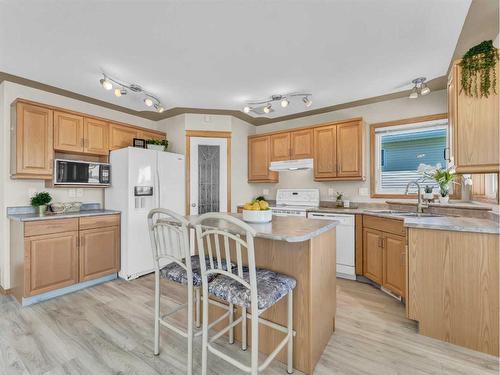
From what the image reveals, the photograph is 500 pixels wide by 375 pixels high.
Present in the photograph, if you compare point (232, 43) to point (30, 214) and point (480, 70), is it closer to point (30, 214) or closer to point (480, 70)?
point (480, 70)

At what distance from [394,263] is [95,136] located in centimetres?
418

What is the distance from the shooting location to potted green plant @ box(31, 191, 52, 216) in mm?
2836

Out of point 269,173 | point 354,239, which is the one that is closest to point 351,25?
point 354,239

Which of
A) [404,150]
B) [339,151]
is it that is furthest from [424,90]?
[339,151]

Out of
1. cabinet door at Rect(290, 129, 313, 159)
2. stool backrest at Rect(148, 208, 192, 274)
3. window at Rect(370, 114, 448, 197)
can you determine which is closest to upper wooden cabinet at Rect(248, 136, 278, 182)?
cabinet door at Rect(290, 129, 313, 159)

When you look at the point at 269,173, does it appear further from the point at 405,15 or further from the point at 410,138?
the point at 405,15

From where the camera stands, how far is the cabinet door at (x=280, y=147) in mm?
4199

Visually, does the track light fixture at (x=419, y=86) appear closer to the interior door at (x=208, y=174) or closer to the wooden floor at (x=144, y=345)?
the wooden floor at (x=144, y=345)

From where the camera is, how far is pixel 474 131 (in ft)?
6.17

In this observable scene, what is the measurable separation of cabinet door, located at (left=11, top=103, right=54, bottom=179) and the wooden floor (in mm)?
1484

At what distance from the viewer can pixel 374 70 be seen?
2.58 metres

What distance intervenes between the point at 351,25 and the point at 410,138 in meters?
2.28

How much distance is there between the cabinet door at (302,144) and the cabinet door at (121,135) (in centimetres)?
261

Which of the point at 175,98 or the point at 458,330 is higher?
the point at 175,98
